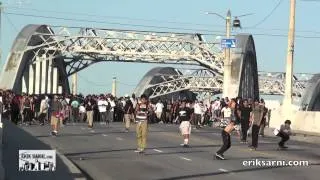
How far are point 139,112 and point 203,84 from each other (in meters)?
123

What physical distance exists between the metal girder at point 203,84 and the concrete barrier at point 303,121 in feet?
287

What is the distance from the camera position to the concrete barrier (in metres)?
37.5

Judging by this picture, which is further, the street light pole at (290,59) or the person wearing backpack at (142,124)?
the street light pole at (290,59)

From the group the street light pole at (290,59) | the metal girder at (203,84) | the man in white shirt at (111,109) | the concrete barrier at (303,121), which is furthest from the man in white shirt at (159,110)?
the metal girder at (203,84)

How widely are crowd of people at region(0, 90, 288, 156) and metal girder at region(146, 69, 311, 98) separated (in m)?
78.9

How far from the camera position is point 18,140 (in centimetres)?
2069

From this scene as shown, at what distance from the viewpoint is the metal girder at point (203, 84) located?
137125 millimetres

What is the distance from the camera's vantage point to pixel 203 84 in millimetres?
144250

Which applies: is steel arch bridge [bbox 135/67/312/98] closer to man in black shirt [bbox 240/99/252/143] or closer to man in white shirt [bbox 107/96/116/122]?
man in white shirt [bbox 107/96/116/122]

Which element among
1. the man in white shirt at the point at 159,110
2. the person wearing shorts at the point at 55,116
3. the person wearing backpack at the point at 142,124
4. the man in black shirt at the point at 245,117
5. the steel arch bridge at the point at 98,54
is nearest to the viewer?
the person wearing backpack at the point at 142,124

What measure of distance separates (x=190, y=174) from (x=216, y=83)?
424ft

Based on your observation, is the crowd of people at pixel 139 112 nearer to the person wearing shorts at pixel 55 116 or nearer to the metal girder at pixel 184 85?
the person wearing shorts at pixel 55 116

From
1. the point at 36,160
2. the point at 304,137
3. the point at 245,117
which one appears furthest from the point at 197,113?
the point at 36,160

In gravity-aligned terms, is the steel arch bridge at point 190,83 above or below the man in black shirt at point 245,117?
above
